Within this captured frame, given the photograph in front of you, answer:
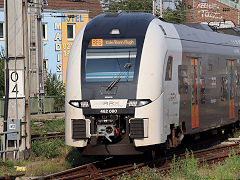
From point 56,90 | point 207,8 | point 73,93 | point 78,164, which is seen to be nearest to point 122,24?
point 73,93

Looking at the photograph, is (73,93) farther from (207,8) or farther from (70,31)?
(207,8)

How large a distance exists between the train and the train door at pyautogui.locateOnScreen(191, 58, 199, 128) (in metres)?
0.72

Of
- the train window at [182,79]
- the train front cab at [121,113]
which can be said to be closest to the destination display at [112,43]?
the train front cab at [121,113]

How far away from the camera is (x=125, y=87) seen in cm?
1173

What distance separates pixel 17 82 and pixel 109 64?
2.91m

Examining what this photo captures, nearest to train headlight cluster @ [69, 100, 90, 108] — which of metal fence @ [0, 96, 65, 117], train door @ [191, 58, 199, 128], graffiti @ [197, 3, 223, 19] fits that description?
train door @ [191, 58, 199, 128]

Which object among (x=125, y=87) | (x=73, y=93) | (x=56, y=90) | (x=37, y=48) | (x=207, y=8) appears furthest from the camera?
(x=207, y=8)

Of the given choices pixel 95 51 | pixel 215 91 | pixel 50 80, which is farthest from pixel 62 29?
pixel 95 51

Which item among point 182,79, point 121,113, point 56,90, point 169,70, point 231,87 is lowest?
point 56,90

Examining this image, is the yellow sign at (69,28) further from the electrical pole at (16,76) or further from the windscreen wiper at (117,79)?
the windscreen wiper at (117,79)

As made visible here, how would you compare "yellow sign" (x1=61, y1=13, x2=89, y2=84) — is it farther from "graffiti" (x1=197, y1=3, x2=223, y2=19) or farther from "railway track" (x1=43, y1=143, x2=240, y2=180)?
"railway track" (x1=43, y1=143, x2=240, y2=180)

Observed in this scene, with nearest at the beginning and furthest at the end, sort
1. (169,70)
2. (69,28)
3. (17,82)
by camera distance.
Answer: (169,70) < (17,82) < (69,28)

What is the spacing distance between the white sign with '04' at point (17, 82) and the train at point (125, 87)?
2035 millimetres

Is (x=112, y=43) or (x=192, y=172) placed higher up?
(x=112, y=43)
